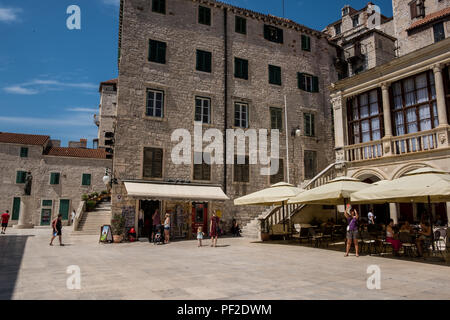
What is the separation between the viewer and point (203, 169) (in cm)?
1941

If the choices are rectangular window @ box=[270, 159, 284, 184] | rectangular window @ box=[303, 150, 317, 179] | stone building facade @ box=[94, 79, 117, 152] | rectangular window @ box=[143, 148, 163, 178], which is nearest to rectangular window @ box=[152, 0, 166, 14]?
rectangular window @ box=[143, 148, 163, 178]

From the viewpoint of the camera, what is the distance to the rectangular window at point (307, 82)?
23.3 m

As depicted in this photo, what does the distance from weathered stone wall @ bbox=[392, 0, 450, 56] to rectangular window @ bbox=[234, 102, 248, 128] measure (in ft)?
48.0

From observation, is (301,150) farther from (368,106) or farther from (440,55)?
(440,55)

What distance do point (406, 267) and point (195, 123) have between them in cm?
1359

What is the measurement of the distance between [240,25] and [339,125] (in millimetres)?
9470

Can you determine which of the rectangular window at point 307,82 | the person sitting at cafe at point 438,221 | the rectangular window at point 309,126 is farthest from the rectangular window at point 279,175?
the person sitting at cafe at point 438,221

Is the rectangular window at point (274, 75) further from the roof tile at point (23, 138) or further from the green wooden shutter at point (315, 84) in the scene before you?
the roof tile at point (23, 138)

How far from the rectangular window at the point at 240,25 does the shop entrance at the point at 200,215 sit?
37.5 feet

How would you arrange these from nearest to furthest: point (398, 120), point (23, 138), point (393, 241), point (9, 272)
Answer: point (9, 272) → point (393, 241) → point (398, 120) → point (23, 138)

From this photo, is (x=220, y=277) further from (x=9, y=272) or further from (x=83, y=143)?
(x=83, y=143)

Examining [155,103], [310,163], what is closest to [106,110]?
[155,103]
